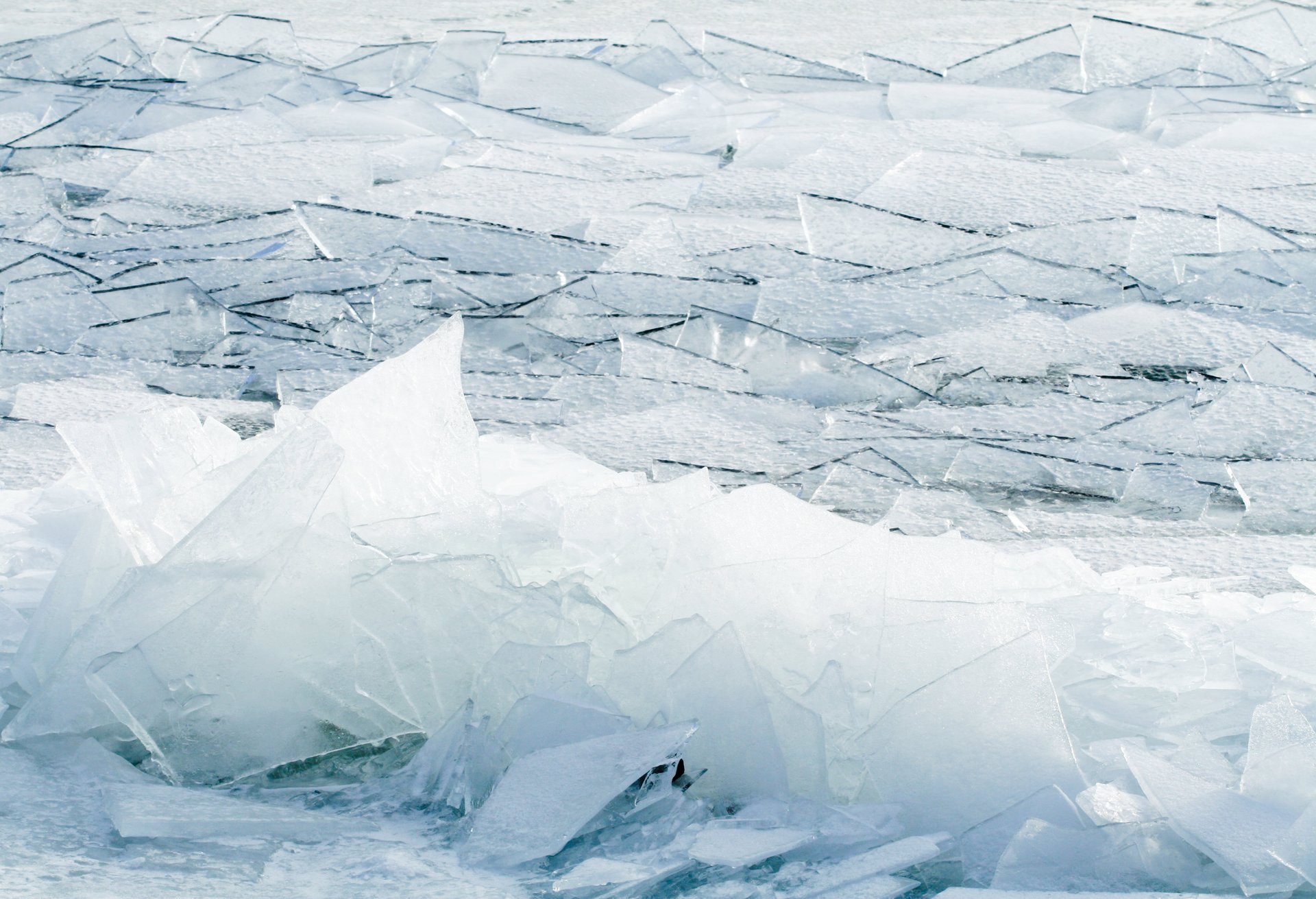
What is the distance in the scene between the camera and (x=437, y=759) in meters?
1.14

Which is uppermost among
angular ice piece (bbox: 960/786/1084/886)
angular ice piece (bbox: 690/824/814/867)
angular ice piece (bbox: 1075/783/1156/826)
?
angular ice piece (bbox: 690/824/814/867)

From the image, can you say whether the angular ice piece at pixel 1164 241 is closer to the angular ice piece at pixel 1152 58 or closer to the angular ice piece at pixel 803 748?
the angular ice piece at pixel 1152 58

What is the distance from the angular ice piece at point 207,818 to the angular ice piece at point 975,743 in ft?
1.28

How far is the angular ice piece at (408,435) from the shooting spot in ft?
4.46

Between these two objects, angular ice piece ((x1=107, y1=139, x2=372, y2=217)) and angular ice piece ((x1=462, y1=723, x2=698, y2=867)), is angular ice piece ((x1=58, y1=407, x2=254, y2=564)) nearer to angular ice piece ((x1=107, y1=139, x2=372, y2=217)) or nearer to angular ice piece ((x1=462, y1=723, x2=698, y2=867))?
angular ice piece ((x1=462, y1=723, x2=698, y2=867))

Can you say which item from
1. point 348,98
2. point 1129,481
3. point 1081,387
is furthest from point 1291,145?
point 348,98

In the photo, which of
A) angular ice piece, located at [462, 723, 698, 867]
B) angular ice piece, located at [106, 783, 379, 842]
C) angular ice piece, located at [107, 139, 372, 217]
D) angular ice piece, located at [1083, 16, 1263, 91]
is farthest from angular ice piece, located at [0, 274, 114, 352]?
angular ice piece, located at [1083, 16, 1263, 91]

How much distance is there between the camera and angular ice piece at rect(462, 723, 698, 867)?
1.02 m

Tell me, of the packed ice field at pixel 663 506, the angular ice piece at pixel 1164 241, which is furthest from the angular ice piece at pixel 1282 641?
the angular ice piece at pixel 1164 241

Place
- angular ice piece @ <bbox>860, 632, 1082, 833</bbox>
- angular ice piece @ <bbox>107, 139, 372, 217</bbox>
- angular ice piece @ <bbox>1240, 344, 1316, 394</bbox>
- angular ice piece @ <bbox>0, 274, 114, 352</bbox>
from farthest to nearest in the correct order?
1. angular ice piece @ <bbox>107, 139, 372, 217</bbox>
2. angular ice piece @ <bbox>0, 274, 114, 352</bbox>
3. angular ice piece @ <bbox>1240, 344, 1316, 394</bbox>
4. angular ice piece @ <bbox>860, 632, 1082, 833</bbox>

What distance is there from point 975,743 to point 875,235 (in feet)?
5.38

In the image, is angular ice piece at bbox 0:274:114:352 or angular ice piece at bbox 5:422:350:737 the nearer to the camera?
angular ice piece at bbox 5:422:350:737

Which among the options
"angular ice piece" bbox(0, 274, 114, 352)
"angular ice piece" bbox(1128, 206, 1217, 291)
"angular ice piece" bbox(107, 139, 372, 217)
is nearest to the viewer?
"angular ice piece" bbox(0, 274, 114, 352)

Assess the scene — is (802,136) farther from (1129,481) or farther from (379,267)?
(1129,481)
